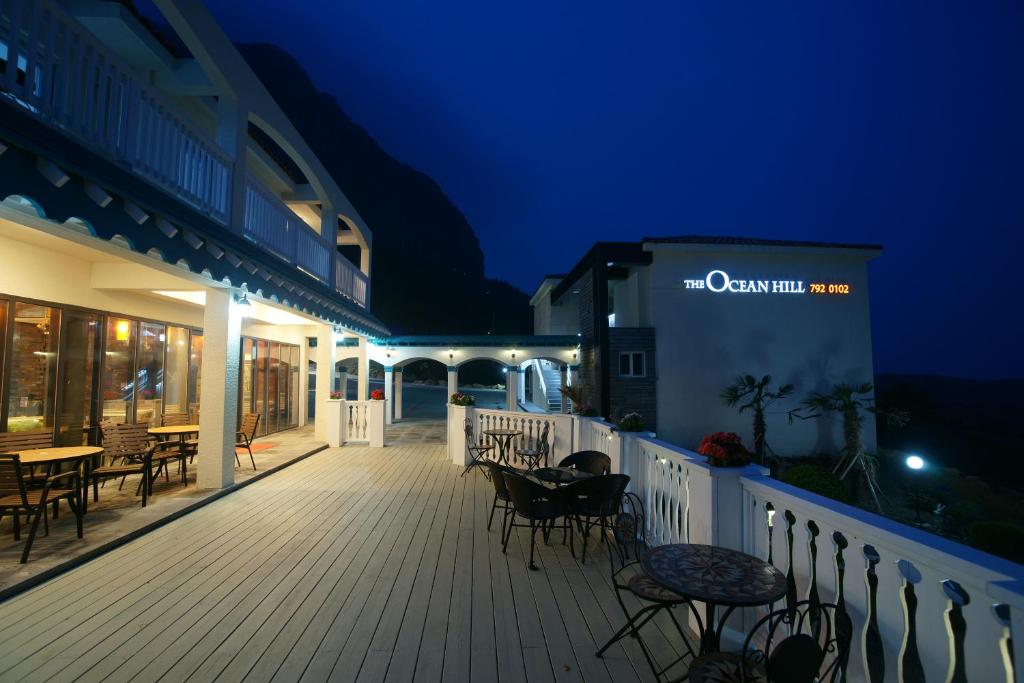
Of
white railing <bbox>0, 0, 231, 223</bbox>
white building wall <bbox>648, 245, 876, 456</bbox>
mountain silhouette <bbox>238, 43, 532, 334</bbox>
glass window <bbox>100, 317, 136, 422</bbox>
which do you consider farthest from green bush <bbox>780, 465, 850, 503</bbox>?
mountain silhouette <bbox>238, 43, 532, 334</bbox>

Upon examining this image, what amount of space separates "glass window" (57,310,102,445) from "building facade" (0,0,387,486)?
0.02 m

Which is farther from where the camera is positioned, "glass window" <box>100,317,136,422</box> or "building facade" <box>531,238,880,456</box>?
"building facade" <box>531,238,880,456</box>

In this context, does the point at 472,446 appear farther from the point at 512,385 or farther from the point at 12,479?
the point at 512,385

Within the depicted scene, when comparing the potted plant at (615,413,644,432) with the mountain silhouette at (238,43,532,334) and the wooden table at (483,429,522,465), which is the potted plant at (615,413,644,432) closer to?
the wooden table at (483,429,522,465)

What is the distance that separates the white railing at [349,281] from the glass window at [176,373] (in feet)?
10.2

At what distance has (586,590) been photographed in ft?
11.2

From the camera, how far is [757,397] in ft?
45.5

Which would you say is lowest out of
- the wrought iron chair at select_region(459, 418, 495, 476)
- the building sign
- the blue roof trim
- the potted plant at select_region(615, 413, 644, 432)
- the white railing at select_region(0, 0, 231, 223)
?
the wrought iron chair at select_region(459, 418, 495, 476)

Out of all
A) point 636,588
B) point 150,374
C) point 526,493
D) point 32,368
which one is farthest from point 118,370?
point 636,588

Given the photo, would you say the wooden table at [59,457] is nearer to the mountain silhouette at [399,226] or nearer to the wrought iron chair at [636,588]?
the wrought iron chair at [636,588]

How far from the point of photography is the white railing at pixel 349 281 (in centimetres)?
1036

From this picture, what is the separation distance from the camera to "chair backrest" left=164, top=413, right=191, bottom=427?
805 centimetres

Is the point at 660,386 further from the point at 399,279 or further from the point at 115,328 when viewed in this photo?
the point at 399,279

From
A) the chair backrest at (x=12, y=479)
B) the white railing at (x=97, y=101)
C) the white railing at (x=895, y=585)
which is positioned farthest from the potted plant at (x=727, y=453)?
the chair backrest at (x=12, y=479)
